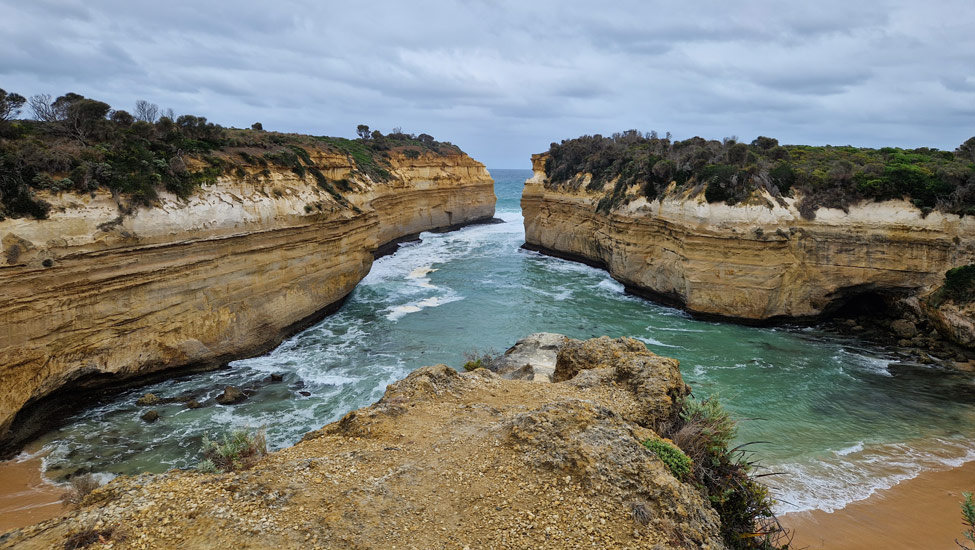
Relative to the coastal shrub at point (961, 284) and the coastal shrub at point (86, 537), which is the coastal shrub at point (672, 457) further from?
the coastal shrub at point (961, 284)

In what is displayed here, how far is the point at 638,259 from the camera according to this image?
2297 cm

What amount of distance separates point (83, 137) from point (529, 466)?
16.4m

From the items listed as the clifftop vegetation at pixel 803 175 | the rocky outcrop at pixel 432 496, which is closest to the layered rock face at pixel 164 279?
the rocky outcrop at pixel 432 496

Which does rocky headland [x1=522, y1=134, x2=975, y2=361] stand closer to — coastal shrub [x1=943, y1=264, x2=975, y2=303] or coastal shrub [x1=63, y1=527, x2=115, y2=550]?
coastal shrub [x1=943, y1=264, x2=975, y2=303]

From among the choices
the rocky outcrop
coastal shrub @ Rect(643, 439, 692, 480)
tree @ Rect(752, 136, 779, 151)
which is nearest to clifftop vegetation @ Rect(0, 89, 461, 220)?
the rocky outcrop

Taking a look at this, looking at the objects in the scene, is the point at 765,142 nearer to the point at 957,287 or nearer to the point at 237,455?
the point at 957,287

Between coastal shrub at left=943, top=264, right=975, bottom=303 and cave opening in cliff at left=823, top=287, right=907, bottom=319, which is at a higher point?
coastal shrub at left=943, top=264, right=975, bottom=303

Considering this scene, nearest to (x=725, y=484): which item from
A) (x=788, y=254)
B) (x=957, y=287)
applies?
(x=957, y=287)

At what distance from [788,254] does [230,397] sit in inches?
734

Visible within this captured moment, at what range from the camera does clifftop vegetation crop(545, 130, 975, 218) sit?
1691 centimetres

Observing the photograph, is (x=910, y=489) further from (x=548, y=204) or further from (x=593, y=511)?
(x=548, y=204)

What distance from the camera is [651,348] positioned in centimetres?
1638

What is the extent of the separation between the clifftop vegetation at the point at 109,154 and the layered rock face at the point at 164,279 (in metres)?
0.39

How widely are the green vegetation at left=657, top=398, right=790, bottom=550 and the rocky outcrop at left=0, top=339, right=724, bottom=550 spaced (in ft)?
1.44
